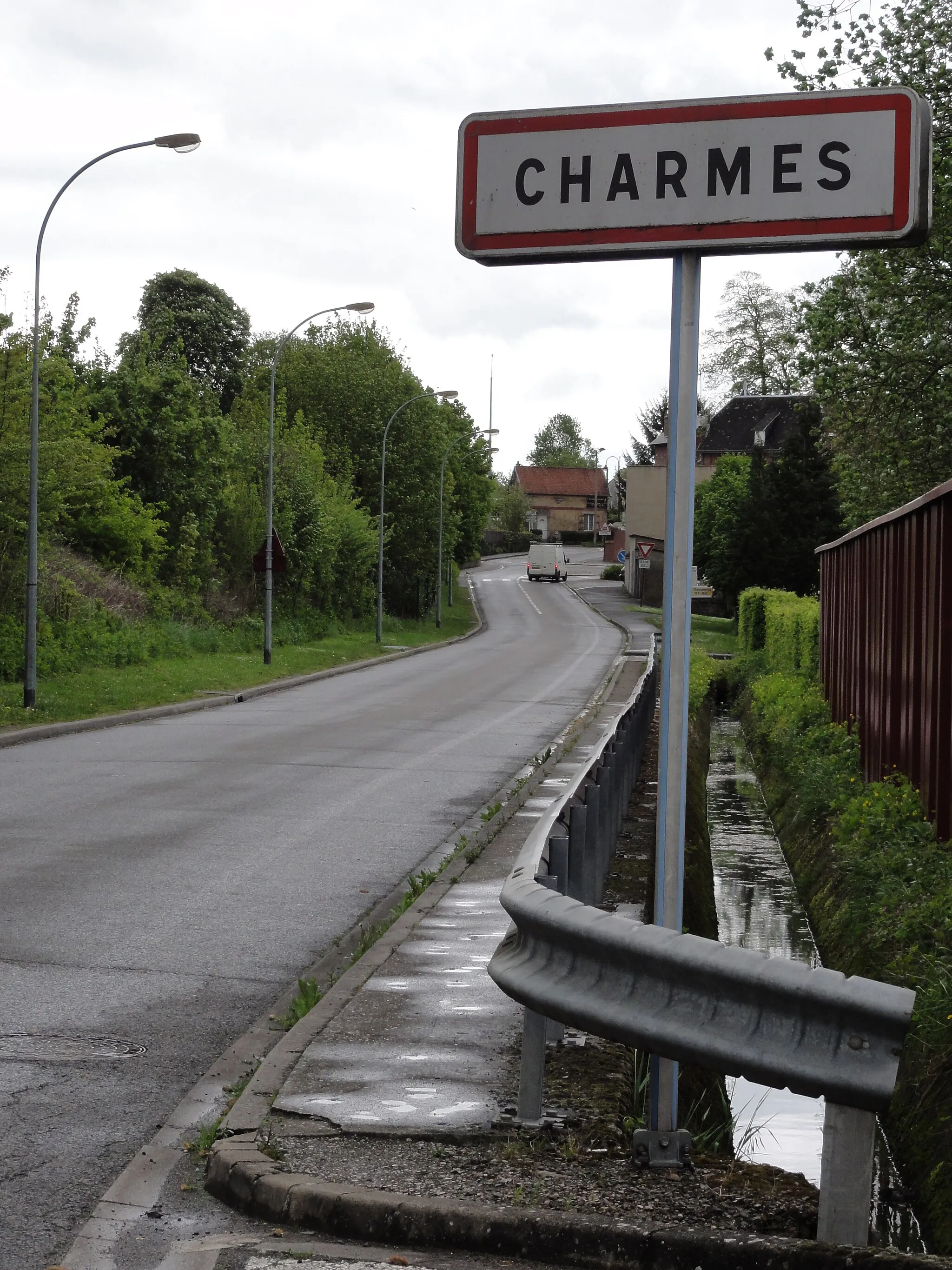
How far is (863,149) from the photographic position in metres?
3.71

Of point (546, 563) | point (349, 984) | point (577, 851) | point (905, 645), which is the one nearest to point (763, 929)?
point (905, 645)

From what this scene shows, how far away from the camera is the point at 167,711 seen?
877 inches

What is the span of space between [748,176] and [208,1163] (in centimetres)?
331

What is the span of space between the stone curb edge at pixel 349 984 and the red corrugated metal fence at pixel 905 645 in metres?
3.23

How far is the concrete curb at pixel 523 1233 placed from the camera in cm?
334

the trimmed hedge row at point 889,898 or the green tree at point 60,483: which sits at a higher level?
the green tree at point 60,483

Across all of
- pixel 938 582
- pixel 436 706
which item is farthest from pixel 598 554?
pixel 938 582

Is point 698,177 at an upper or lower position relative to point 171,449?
lower

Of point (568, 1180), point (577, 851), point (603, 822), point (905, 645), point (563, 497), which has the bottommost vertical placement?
point (568, 1180)

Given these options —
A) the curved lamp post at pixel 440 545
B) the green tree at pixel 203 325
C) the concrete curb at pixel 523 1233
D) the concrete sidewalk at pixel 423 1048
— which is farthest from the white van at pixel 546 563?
the concrete curb at pixel 523 1233

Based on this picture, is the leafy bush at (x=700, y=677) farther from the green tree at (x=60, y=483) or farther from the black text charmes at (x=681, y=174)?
the black text charmes at (x=681, y=174)

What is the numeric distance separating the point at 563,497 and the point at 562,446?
85.6ft

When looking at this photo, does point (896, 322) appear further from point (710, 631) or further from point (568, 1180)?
point (710, 631)

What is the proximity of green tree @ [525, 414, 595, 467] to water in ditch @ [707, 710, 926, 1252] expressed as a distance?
16146cm
